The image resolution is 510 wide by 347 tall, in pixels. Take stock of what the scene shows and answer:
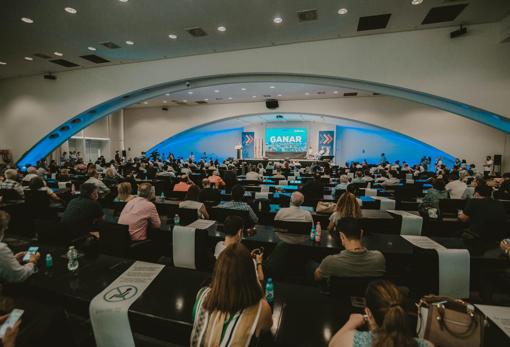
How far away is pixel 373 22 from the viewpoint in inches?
267

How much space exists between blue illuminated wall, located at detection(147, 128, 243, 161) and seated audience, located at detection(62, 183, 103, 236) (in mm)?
18507

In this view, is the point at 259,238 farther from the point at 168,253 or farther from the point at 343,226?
the point at 168,253

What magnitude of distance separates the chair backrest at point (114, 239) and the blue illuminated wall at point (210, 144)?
19.1 metres

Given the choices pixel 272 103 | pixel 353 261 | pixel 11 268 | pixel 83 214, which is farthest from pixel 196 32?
pixel 272 103

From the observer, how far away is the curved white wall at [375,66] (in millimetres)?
7004

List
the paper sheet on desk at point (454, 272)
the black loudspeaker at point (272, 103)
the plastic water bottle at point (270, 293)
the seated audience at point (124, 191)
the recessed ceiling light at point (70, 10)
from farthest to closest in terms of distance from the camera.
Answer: the black loudspeaker at point (272, 103)
the recessed ceiling light at point (70, 10)
the seated audience at point (124, 191)
the paper sheet on desk at point (454, 272)
the plastic water bottle at point (270, 293)

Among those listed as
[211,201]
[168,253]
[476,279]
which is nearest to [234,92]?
[211,201]

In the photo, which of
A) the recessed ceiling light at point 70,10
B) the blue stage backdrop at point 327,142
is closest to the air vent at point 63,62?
the recessed ceiling light at point 70,10

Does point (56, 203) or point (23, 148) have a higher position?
point (23, 148)

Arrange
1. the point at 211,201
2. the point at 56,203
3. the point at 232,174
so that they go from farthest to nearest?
the point at 232,174 → the point at 56,203 → the point at 211,201

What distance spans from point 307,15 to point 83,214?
665cm

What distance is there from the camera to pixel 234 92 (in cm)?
1391

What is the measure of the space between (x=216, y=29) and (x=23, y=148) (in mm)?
11680

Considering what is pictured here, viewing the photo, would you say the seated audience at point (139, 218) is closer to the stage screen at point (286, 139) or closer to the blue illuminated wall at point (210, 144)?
the stage screen at point (286, 139)
